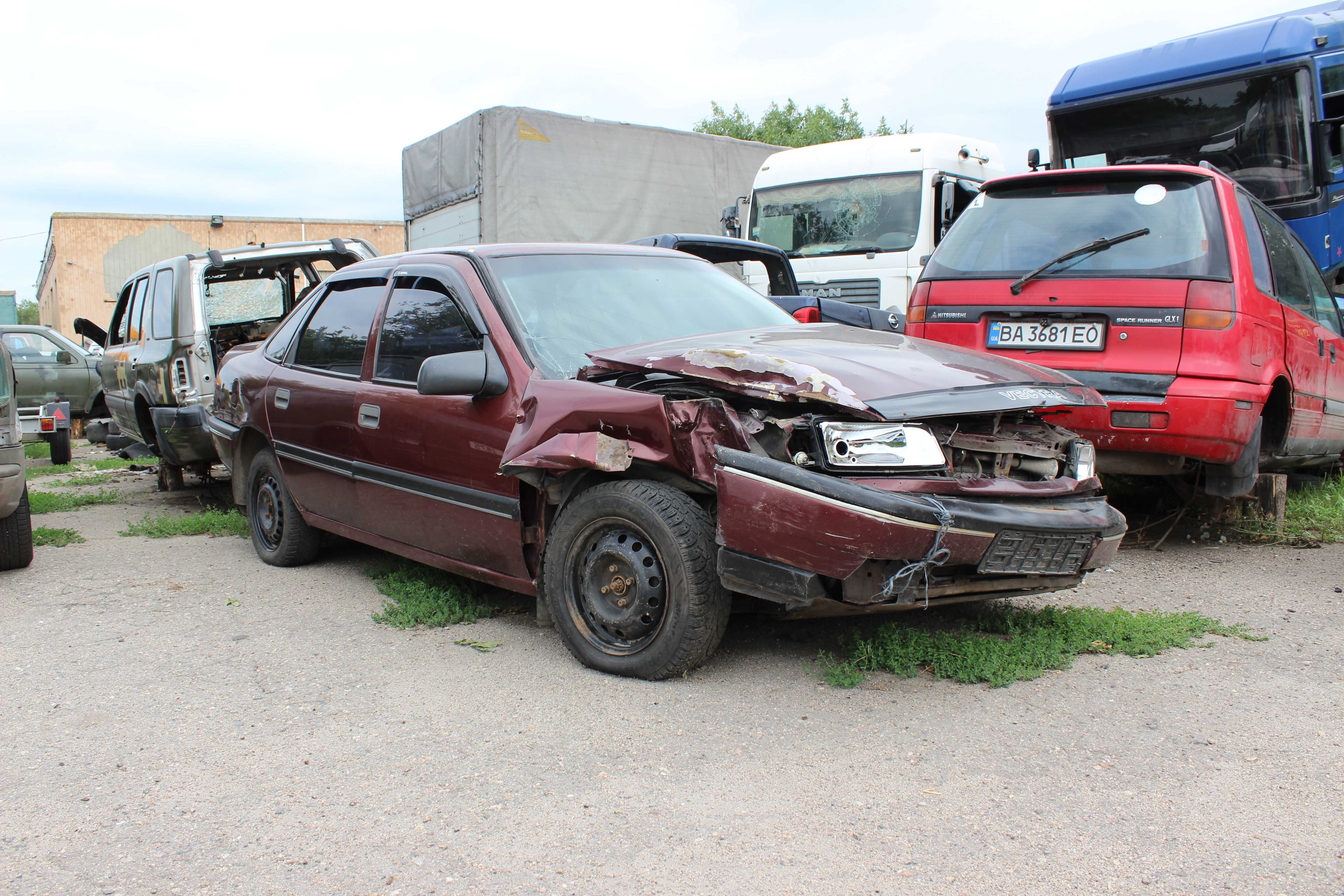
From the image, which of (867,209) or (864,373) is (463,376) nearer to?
(864,373)

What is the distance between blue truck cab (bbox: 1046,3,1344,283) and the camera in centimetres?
847

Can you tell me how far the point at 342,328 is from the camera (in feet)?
16.1

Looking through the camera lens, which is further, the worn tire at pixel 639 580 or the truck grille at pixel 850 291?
the truck grille at pixel 850 291

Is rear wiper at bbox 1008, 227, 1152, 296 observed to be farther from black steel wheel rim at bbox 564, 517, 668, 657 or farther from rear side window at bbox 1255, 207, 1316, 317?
black steel wheel rim at bbox 564, 517, 668, 657

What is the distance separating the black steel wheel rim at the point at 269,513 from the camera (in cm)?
539

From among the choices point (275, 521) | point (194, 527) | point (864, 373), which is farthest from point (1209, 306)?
point (194, 527)

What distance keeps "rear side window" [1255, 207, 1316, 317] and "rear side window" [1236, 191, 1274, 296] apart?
6 centimetres

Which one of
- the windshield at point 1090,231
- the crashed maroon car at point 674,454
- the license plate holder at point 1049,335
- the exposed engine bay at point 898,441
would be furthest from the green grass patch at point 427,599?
the windshield at point 1090,231

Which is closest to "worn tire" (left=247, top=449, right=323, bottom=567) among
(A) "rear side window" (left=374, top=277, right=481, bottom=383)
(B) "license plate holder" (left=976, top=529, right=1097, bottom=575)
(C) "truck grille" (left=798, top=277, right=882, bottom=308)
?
(A) "rear side window" (left=374, top=277, right=481, bottom=383)

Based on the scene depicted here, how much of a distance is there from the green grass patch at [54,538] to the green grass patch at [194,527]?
0.89ft

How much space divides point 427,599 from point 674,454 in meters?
1.79

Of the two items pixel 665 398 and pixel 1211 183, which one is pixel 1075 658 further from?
pixel 1211 183

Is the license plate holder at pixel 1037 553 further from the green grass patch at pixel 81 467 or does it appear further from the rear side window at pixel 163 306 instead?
the green grass patch at pixel 81 467

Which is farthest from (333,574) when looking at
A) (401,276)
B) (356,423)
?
(401,276)
